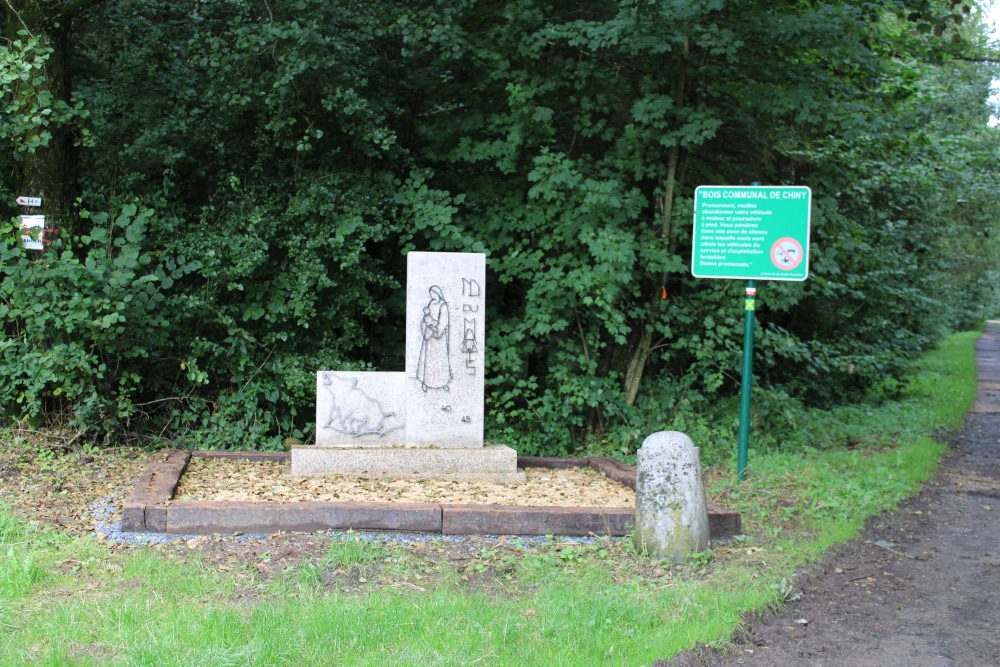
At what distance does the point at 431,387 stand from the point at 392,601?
12.3 ft

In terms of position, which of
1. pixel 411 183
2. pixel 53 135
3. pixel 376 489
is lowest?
pixel 376 489

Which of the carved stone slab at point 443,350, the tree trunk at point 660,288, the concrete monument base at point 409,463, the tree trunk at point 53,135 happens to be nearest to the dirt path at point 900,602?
the concrete monument base at point 409,463

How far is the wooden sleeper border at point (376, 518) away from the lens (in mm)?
6305

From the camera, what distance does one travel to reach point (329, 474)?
8.20m

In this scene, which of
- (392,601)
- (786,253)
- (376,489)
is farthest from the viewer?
(786,253)

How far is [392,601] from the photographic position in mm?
4930

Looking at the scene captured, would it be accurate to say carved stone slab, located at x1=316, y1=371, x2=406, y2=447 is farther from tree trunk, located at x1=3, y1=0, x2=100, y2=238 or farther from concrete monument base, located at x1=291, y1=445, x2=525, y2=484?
tree trunk, located at x1=3, y1=0, x2=100, y2=238

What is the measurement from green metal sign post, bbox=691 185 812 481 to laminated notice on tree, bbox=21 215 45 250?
6111 millimetres

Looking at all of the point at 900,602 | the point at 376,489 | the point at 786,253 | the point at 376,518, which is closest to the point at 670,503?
the point at 900,602

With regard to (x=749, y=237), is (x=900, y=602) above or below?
below

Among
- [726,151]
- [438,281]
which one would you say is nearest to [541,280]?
[438,281]

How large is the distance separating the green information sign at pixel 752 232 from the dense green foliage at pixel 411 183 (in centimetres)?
157

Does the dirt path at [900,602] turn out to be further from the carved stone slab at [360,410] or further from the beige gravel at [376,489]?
the carved stone slab at [360,410]

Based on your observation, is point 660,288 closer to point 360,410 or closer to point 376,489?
point 360,410
